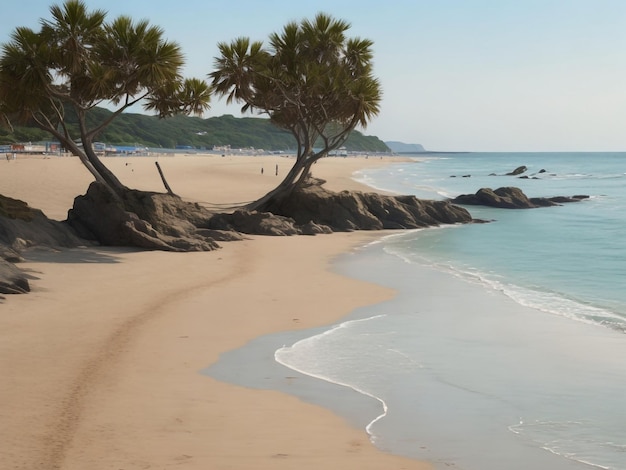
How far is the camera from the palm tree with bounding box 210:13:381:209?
24.6 m

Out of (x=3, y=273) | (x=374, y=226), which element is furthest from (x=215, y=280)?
(x=374, y=226)

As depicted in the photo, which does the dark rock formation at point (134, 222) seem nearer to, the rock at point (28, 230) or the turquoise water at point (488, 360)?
the rock at point (28, 230)

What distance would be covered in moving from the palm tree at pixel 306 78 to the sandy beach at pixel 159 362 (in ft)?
30.0

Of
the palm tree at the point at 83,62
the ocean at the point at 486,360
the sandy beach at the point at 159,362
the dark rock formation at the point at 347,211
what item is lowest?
the sandy beach at the point at 159,362

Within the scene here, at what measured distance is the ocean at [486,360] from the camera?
6.03m

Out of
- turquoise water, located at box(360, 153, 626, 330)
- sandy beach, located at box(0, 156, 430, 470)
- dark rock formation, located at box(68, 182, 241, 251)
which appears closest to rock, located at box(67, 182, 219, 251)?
dark rock formation, located at box(68, 182, 241, 251)

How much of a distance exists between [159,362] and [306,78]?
1803 centimetres

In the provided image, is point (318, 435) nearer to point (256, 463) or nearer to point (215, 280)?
point (256, 463)

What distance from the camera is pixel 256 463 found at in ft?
17.6

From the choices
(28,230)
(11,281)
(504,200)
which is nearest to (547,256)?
(28,230)

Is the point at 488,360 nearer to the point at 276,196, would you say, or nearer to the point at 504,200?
the point at 276,196

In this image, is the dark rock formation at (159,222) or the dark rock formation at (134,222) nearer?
the dark rock formation at (159,222)

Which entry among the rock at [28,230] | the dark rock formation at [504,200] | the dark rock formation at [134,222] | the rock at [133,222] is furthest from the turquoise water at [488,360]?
the dark rock formation at [504,200]

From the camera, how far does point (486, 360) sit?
8570mm
